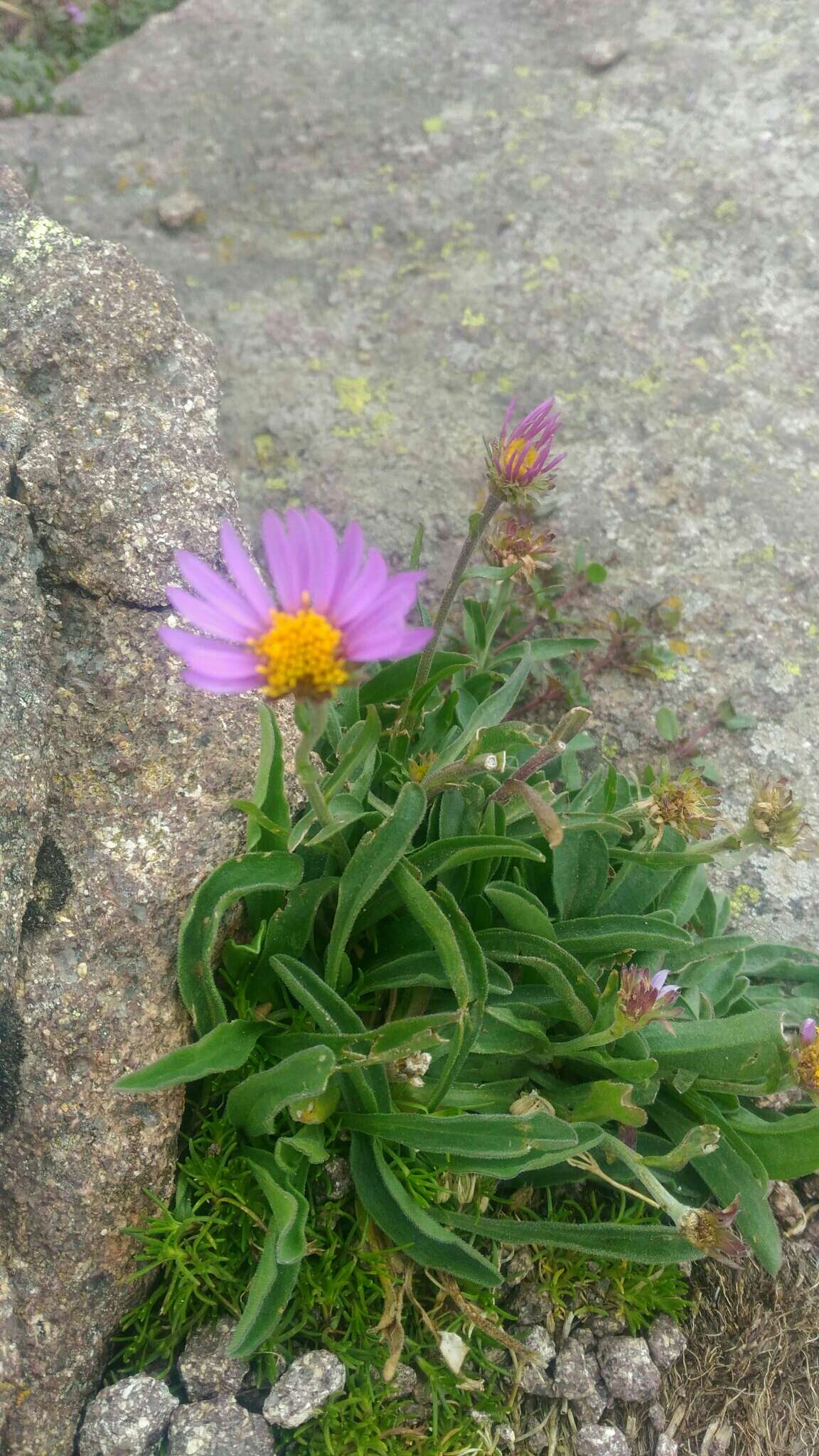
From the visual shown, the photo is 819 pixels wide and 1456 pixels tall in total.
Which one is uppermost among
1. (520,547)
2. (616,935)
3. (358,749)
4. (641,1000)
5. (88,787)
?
(520,547)

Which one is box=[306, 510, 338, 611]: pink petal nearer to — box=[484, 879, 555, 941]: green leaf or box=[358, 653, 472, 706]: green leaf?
box=[484, 879, 555, 941]: green leaf

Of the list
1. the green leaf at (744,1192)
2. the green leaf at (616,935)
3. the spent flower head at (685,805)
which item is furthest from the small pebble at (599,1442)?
the spent flower head at (685,805)

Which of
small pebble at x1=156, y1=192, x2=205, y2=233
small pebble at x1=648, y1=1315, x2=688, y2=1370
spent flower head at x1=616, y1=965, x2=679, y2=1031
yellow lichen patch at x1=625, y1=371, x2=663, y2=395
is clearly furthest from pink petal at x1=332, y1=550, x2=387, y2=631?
small pebble at x1=156, y1=192, x2=205, y2=233

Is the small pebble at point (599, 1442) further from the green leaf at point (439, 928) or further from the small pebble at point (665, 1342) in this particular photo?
the green leaf at point (439, 928)

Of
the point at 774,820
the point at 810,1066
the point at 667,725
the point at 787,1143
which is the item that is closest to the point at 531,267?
the point at 667,725

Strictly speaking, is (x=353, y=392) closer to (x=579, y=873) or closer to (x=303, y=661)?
(x=579, y=873)

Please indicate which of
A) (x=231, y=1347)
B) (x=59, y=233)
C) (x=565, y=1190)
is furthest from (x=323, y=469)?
(x=231, y=1347)

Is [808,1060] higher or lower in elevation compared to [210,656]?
lower
